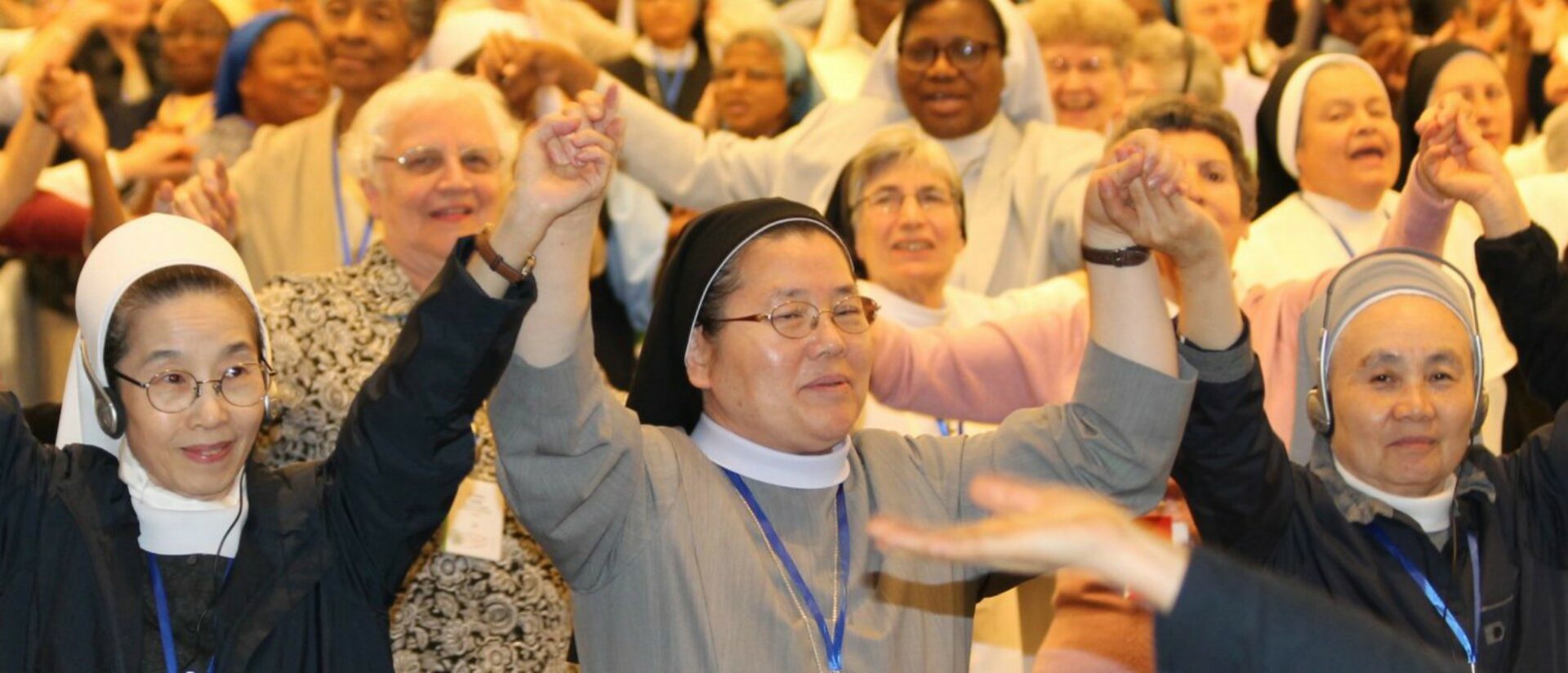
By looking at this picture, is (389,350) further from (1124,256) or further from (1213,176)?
(1213,176)

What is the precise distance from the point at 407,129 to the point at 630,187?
1905 millimetres

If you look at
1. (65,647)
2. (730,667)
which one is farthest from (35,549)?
(730,667)

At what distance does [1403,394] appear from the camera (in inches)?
150

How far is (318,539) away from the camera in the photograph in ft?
Answer: 10.9

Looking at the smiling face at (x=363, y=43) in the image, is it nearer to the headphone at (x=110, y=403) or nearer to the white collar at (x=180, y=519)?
the headphone at (x=110, y=403)

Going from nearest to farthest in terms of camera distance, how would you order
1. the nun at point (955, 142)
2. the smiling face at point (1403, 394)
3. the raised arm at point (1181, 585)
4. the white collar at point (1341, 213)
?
the raised arm at point (1181, 585), the smiling face at point (1403, 394), the white collar at point (1341, 213), the nun at point (955, 142)

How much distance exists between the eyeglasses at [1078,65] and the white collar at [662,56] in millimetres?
1380

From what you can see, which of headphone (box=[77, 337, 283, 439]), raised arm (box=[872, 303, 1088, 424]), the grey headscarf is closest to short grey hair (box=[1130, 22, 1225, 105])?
raised arm (box=[872, 303, 1088, 424])

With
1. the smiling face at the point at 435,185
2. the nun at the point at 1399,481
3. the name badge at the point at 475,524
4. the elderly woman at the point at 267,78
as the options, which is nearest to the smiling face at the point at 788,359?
the nun at the point at 1399,481

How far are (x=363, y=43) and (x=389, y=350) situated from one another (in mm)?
2130

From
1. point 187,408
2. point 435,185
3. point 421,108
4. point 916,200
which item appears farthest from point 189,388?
point 916,200

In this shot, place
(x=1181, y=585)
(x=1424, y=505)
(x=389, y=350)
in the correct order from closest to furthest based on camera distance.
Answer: (x=1181, y=585) < (x=1424, y=505) < (x=389, y=350)

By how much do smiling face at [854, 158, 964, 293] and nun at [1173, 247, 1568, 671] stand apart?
126cm

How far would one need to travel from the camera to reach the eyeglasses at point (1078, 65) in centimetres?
667
